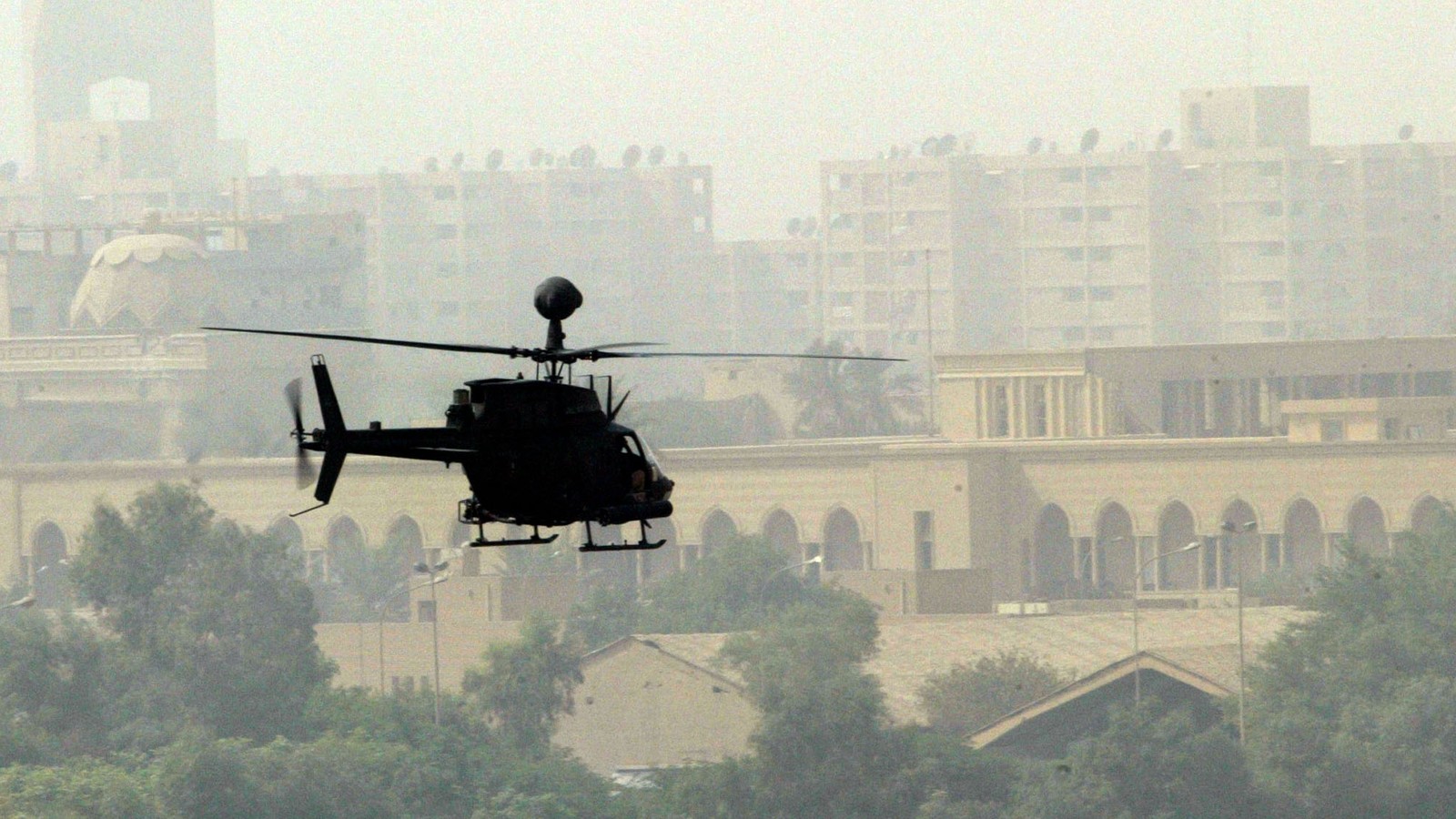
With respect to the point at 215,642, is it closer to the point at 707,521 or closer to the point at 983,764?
the point at 707,521

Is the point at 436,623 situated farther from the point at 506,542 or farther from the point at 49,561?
the point at 506,542

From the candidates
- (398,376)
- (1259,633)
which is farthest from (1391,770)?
(398,376)

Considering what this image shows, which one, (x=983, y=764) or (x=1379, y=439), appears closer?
(x=983, y=764)

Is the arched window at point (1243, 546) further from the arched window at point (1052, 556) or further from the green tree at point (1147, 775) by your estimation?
the green tree at point (1147, 775)

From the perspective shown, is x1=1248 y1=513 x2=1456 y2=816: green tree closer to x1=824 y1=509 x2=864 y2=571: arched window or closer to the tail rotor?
x1=824 y1=509 x2=864 y2=571: arched window

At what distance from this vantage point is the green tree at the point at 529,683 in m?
132

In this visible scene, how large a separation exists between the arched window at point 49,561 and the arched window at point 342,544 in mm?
13749

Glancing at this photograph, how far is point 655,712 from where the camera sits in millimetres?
124938

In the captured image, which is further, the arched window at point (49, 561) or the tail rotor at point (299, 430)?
the arched window at point (49, 561)

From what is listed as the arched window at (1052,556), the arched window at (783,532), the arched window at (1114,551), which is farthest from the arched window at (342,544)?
the arched window at (1114,551)

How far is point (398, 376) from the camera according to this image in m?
182

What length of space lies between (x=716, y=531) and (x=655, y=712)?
133 feet

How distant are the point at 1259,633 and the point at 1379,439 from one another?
676 inches

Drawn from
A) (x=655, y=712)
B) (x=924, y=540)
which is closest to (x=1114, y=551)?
(x=924, y=540)
